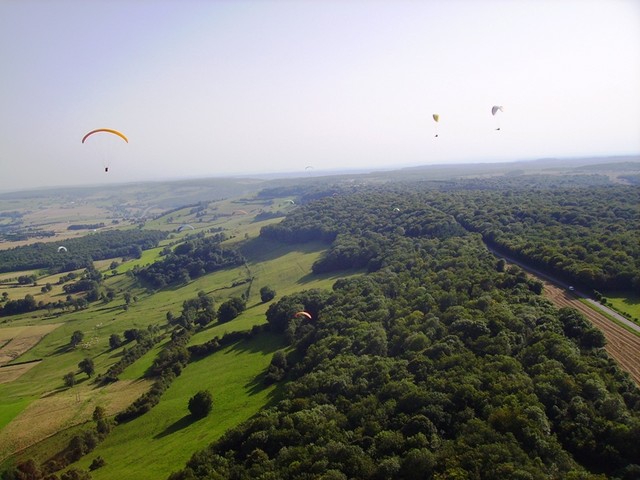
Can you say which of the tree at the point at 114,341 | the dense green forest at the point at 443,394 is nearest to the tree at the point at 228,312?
the dense green forest at the point at 443,394

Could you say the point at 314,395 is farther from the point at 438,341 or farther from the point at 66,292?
the point at 66,292

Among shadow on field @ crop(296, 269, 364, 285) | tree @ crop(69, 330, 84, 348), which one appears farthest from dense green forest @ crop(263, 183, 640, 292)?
tree @ crop(69, 330, 84, 348)

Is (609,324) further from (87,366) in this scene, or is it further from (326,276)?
(87,366)

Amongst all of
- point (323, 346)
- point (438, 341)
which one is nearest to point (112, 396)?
point (323, 346)

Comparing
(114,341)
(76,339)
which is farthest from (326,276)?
(76,339)

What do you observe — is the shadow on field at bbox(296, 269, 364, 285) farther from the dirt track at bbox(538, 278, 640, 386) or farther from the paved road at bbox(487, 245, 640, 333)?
the dirt track at bbox(538, 278, 640, 386)

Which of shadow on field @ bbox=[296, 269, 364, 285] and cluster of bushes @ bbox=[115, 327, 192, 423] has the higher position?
shadow on field @ bbox=[296, 269, 364, 285]

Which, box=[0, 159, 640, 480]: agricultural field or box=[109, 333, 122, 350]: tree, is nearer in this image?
box=[0, 159, 640, 480]: agricultural field

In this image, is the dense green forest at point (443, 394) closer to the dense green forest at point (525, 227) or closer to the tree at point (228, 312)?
the dense green forest at point (525, 227)
